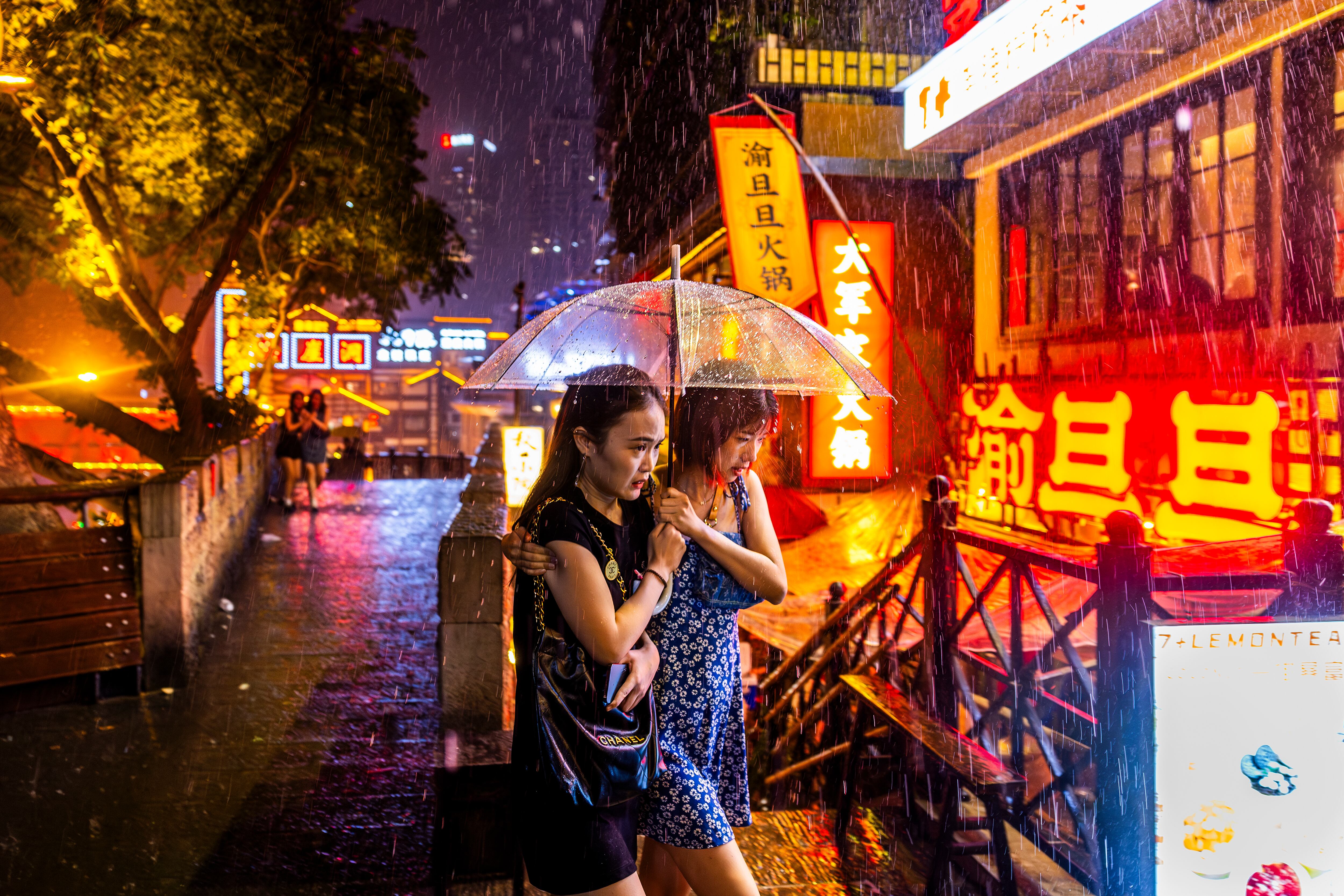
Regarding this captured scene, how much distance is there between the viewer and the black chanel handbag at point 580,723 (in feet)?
7.70

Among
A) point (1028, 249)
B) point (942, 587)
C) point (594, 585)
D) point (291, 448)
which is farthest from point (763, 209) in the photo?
point (291, 448)

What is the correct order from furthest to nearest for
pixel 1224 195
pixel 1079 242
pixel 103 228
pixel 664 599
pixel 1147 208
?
pixel 103 228 < pixel 1079 242 < pixel 1147 208 < pixel 1224 195 < pixel 664 599

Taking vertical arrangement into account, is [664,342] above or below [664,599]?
above

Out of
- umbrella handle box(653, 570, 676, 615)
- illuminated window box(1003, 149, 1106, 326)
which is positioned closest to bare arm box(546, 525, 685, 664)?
umbrella handle box(653, 570, 676, 615)

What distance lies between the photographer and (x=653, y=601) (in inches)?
97.9

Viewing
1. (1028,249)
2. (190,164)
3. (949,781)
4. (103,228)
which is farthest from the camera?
(190,164)

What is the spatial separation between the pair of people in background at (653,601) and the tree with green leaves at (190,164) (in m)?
9.37

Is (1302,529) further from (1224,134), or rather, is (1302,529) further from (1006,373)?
(1006,373)

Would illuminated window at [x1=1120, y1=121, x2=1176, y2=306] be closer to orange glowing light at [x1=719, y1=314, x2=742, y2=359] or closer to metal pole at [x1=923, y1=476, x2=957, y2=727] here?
metal pole at [x1=923, y1=476, x2=957, y2=727]

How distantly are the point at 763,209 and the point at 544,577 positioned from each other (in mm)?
9271

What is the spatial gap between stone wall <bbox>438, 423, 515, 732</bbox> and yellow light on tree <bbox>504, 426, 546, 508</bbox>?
717cm

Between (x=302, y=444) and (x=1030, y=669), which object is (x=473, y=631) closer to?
(x=1030, y=669)

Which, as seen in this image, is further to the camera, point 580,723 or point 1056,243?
point 1056,243

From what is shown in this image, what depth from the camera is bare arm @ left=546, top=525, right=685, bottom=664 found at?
7.73 ft
